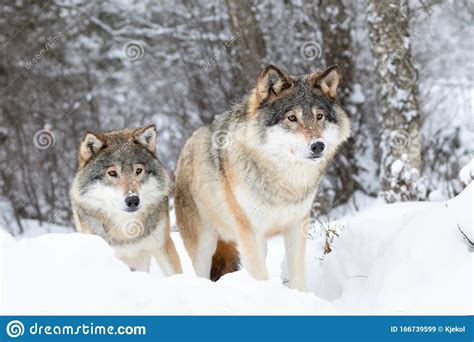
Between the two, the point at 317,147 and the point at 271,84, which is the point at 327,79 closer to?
the point at 271,84

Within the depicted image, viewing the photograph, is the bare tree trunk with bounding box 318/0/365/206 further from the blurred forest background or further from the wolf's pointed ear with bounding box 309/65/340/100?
the wolf's pointed ear with bounding box 309/65/340/100

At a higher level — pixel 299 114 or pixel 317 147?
pixel 299 114

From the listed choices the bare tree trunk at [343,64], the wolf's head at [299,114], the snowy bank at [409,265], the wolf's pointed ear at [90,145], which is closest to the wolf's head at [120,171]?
the wolf's pointed ear at [90,145]

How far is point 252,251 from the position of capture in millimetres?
5465

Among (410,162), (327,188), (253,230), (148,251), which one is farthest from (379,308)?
(327,188)

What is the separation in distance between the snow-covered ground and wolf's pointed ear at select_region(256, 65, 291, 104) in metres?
1.39

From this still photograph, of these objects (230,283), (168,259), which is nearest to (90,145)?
(168,259)

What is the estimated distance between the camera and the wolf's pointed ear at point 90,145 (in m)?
5.69

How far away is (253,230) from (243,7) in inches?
274

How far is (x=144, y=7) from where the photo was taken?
14.6 meters

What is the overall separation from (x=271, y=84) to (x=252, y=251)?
1282mm

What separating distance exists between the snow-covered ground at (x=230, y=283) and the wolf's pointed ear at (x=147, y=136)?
65.5 inches

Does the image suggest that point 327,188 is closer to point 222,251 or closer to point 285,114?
point 222,251

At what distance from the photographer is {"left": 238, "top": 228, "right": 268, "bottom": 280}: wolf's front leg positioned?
5461mm
